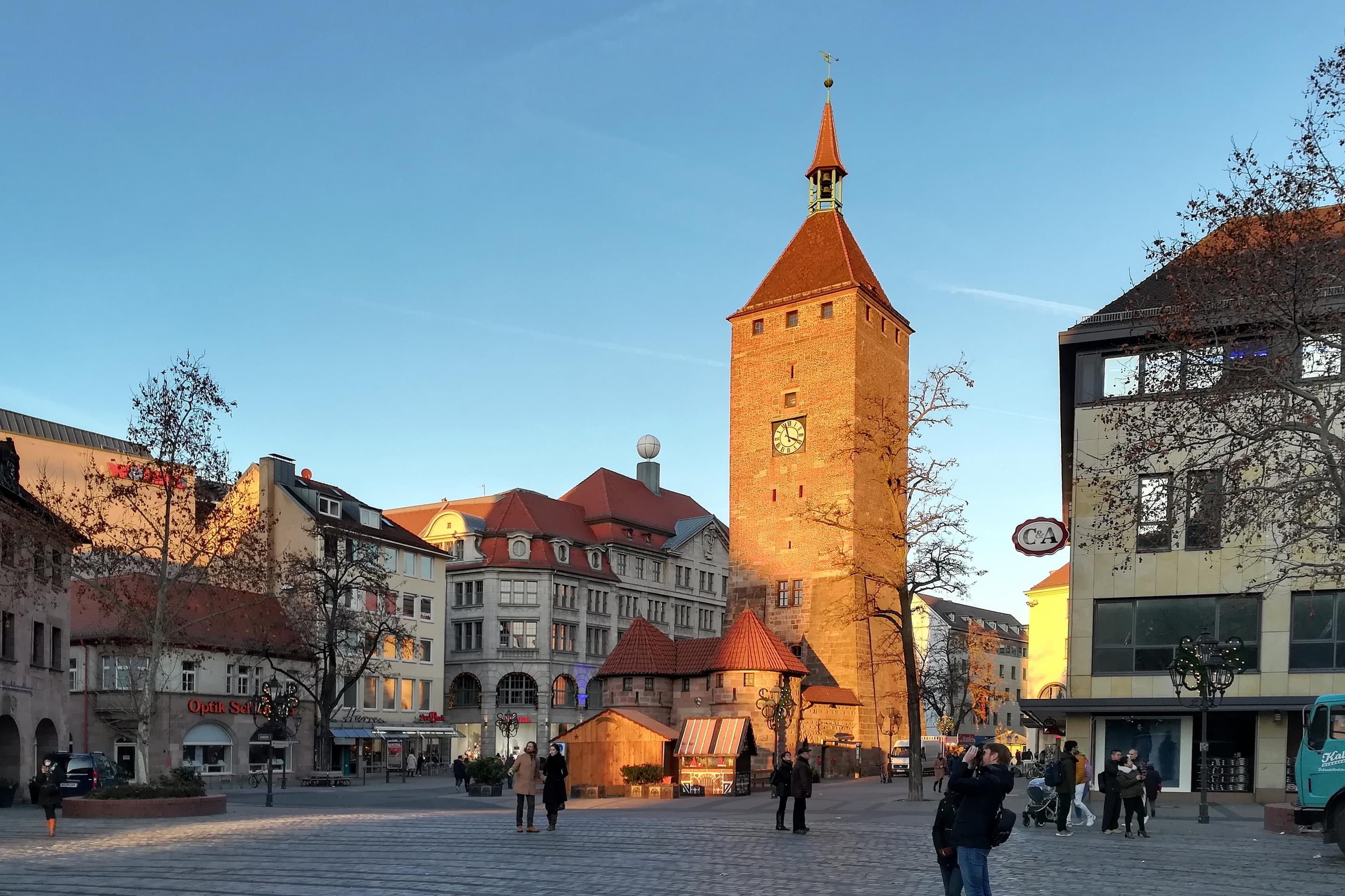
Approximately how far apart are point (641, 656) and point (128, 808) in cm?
3267

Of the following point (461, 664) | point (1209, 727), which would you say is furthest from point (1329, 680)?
point (461, 664)

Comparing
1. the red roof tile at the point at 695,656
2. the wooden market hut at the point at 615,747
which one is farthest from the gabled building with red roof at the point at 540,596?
the wooden market hut at the point at 615,747

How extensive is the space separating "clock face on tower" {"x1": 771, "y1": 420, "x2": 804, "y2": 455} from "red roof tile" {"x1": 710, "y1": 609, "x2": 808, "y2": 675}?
16.3 m

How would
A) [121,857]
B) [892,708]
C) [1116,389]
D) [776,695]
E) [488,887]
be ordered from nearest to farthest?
1. [488,887]
2. [121,857]
3. [1116,389]
4. [776,695]
5. [892,708]

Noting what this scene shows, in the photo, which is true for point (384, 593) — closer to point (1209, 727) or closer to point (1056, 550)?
point (1056, 550)

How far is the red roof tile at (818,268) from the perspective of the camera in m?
78.4

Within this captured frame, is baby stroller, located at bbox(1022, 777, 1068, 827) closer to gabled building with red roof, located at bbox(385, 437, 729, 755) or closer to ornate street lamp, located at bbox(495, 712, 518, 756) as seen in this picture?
ornate street lamp, located at bbox(495, 712, 518, 756)

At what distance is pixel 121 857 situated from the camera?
797 inches

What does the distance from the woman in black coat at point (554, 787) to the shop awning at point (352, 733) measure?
4623 centimetres

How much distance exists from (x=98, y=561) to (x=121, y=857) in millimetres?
15274

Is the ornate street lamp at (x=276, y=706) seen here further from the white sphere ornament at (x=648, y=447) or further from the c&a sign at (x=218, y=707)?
the white sphere ornament at (x=648, y=447)

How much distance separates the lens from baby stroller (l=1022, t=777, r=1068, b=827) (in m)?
27.2

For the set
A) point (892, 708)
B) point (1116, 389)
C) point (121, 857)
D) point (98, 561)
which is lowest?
point (892, 708)

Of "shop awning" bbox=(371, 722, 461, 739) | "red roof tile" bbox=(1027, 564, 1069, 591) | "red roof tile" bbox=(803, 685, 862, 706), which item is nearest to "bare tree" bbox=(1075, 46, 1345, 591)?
"red roof tile" bbox=(803, 685, 862, 706)
